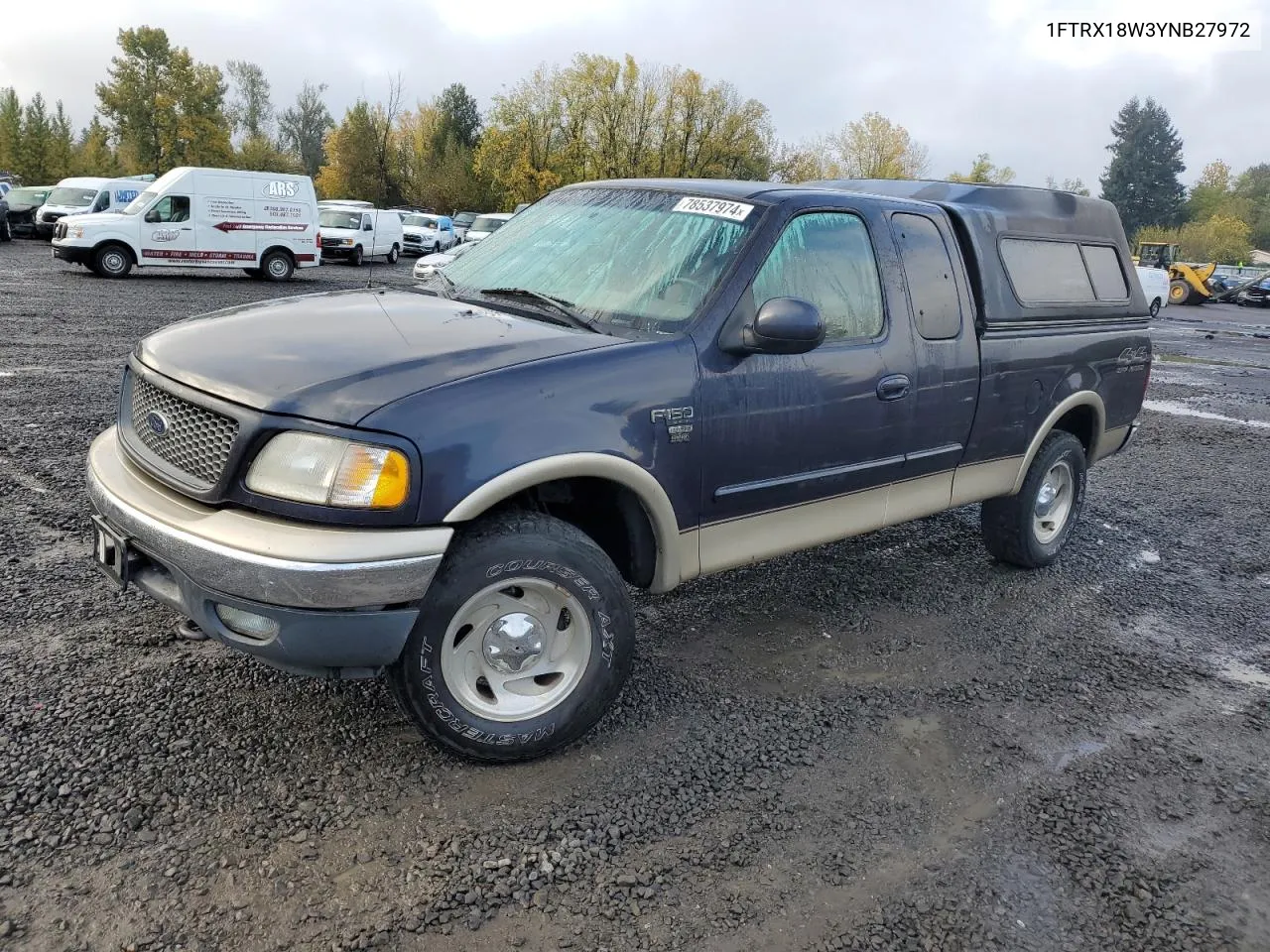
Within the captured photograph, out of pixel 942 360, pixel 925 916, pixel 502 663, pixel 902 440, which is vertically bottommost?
pixel 925 916

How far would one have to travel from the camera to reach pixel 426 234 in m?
32.5

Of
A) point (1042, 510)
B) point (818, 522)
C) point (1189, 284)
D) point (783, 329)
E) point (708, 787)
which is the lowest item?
point (708, 787)

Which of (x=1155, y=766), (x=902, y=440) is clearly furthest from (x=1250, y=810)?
(x=902, y=440)

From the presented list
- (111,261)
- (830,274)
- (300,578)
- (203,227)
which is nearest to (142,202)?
(203,227)

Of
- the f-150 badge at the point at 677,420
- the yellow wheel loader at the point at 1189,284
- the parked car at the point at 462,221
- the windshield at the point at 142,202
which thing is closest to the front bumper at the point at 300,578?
the f-150 badge at the point at 677,420

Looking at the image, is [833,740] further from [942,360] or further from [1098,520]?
[1098,520]

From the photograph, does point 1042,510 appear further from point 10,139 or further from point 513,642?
point 10,139

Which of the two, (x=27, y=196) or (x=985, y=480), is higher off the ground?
(x=27, y=196)

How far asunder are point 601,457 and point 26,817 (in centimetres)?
191

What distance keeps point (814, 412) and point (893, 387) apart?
0.48 m

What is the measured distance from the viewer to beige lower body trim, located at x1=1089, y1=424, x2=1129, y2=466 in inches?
211

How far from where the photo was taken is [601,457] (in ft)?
9.70

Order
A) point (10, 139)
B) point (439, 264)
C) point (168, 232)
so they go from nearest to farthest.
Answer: point (439, 264)
point (168, 232)
point (10, 139)

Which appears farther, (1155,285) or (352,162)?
(352,162)
